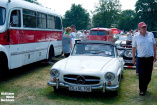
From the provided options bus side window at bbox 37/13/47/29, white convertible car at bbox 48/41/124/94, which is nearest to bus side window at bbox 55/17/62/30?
bus side window at bbox 37/13/47/29

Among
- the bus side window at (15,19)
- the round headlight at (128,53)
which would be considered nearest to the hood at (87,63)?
the bus side window at (15,19)

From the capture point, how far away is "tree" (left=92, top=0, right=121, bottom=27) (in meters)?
68.6

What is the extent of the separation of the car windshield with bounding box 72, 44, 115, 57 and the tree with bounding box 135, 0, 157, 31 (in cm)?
6432

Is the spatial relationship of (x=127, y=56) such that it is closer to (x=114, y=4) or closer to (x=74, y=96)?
(x=74, y=96)

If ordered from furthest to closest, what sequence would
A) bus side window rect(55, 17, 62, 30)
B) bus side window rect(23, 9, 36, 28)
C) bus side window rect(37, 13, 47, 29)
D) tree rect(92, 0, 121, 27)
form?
tree rect(92, 0, 121, 27) < bus side window rect(55, 17, 62, 30) < bus side window rect(37, 13, 47, 29) < bus side window rect(23, 9, 36, 28)

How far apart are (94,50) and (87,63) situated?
4.31ft

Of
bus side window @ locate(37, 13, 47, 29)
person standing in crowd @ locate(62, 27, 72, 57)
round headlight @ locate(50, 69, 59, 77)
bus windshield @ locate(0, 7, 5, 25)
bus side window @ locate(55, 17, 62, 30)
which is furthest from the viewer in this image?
bus side window @ locate(55, 17, 62, 30)

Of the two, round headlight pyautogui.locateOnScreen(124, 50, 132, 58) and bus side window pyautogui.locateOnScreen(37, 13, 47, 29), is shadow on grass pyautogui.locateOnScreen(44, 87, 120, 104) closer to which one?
bus side window pyautogui.locateOnScreen(37, 13, 47, 29)

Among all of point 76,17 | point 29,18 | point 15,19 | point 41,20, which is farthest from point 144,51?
point 76,17

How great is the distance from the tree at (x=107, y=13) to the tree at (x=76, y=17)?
1141 centimetres

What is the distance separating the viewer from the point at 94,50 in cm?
781

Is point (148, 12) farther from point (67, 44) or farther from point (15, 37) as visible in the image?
point (15, 37)

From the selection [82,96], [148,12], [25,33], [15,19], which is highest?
[148,12]

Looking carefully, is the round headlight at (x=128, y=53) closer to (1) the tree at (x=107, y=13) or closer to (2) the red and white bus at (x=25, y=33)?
(2) the red and white bus at (x=25, y=33)
